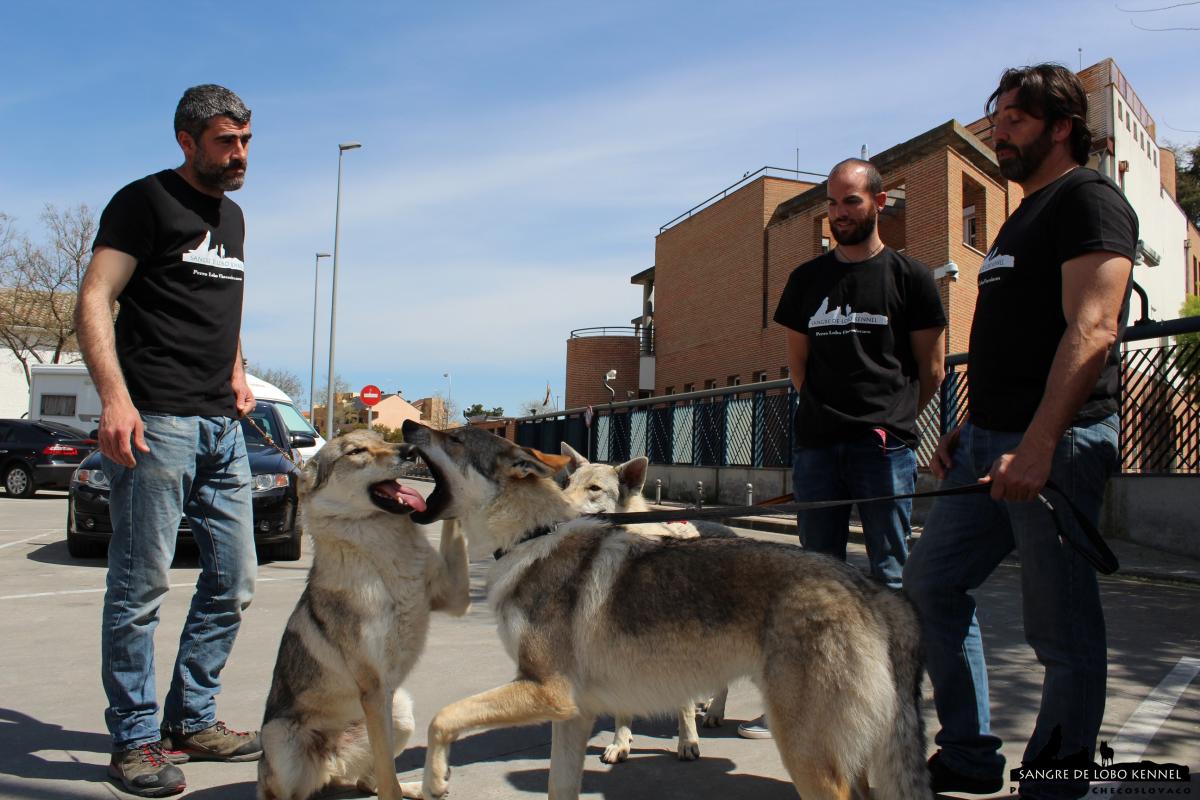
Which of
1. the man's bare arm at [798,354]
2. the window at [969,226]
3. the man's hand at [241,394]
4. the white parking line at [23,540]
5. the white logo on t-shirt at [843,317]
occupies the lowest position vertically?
the white parking line at [23,540]

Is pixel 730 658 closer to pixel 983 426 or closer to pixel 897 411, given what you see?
pixel 983 426

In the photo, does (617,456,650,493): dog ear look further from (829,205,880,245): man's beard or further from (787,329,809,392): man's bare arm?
(829,205,880,245): man's beard

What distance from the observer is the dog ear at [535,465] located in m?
3.52

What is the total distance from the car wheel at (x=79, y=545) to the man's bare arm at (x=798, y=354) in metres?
9.13

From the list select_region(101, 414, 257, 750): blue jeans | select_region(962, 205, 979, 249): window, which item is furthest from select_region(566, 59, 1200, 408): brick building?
select_region(101, 414, 257, 750): blue jeans

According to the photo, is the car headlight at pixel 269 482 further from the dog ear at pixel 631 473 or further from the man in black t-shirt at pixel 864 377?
the man in black t-shirt at pixel 864 377

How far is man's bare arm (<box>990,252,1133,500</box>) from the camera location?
2.62 metres

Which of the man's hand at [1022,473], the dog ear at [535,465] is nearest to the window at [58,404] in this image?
the dog ear at [535,465]

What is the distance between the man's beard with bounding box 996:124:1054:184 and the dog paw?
299 centimetres

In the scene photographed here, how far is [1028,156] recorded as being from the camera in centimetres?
303

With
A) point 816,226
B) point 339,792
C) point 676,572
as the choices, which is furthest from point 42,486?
point 816,226

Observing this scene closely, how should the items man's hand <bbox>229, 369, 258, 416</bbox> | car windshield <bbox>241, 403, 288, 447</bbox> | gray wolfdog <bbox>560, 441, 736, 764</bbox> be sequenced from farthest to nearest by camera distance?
car windshield <bbox>241, 403, 288, 447</bbox>
gray wolfdog <bbox>560, 441, 736, 764</bbox>
man's hand <bbox>229, 369, 258, 416</bbox>

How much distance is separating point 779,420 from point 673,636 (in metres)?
15.5

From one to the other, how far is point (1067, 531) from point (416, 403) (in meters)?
79.3
